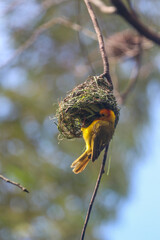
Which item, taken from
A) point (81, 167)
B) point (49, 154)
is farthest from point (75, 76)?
point (81, 167)

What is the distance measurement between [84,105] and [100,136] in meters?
0.23

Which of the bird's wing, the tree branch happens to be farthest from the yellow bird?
the tree branch

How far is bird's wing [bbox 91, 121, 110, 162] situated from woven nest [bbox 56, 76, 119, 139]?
10 centimetres

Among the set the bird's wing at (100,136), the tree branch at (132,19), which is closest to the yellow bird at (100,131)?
the bird's wing at (100,136)

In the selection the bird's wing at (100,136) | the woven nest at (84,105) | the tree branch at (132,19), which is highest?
the tree branch at (132,19)

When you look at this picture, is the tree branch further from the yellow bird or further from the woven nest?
the yellow bird

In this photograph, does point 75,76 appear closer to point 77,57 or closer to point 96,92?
point 77,57

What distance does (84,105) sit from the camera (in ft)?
7.59

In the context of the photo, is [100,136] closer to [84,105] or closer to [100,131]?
[100,131]

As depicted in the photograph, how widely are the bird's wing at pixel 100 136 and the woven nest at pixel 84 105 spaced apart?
99 mm

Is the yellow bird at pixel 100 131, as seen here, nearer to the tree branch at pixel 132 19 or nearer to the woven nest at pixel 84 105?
the woven nest at pixel 84 105

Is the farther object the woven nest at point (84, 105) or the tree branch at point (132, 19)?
the tree branch at point (132, 19)

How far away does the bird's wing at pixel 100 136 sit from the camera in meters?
2.31

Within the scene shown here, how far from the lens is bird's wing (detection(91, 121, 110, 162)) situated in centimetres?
231
